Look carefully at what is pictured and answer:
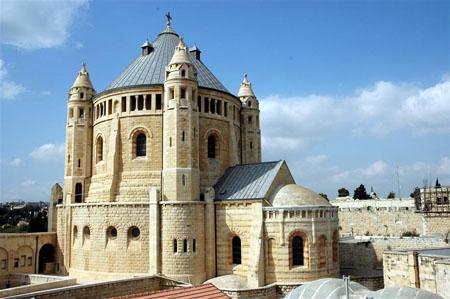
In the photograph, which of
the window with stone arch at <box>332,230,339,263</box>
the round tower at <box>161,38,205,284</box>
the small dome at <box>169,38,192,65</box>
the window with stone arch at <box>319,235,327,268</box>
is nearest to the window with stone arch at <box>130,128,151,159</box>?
the round tower at <box>161,38,205,284</box>

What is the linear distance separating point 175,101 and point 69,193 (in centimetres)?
1344

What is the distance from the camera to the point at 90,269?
109ft

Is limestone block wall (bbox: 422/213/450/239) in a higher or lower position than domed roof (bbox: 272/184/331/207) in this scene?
lower

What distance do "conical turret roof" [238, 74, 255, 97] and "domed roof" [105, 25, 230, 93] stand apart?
4.51m

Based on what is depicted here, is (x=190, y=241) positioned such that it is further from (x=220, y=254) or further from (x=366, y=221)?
(x=366, y=221)

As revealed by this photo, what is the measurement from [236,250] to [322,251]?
618cm

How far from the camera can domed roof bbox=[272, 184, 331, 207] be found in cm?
3067

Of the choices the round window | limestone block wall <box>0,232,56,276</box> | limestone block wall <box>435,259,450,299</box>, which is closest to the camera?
limestone block wall <box>435,259,450,299</box>

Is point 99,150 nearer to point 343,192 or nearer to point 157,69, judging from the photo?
point 157,69

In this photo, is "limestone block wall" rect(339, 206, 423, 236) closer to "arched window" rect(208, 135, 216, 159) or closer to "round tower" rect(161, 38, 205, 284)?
"arched window" rect(208, 135, 216, 159)

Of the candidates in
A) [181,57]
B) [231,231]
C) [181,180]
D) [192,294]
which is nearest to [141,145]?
[181,180]

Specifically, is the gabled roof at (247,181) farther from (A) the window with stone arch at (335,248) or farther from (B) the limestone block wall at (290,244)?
(A) the window with stone arch at (335,248)

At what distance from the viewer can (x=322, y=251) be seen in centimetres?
3066

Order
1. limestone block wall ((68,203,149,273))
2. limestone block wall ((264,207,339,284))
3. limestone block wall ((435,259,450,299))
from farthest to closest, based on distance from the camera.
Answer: limestone block wall ((68,203,149,273)) → limestone block wall ((264,207,339,284)) → limestone block wall ((435,259,450,299))
